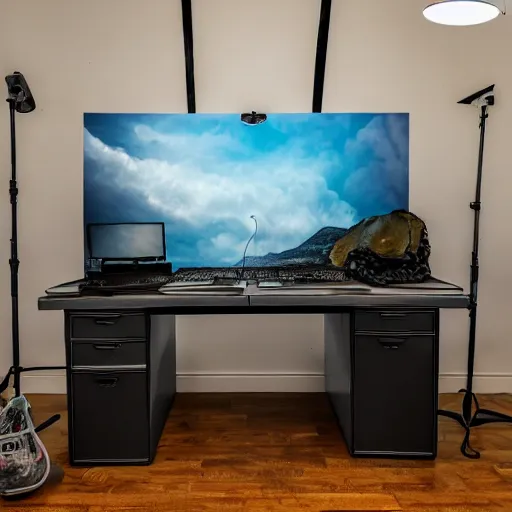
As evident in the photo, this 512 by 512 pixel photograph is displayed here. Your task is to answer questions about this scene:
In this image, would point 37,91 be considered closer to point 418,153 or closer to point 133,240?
point 133,240

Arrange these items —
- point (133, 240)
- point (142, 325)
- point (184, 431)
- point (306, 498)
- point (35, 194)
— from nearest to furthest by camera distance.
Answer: point (306, 498)
point (142, 325)
point (184, 431)
point (133, 240)
point (35, 194)

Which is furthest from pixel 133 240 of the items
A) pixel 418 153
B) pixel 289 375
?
pixel 418 153

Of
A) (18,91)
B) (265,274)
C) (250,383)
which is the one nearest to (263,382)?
(250,383)

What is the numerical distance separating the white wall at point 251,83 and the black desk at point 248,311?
99cm

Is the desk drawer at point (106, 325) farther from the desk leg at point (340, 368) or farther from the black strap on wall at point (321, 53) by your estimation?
the black strap on wall at point (321, 53)

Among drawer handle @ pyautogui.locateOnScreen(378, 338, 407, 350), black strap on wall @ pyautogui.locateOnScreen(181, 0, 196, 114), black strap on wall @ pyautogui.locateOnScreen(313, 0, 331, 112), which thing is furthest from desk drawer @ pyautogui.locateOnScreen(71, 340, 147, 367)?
black strap on wall @ pyautogui.locateOnScreen(313, 0, 331, 112)

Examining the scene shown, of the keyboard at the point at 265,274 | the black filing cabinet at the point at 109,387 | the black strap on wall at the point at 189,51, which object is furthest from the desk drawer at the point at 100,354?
the black strap on wall at the point at 189,51

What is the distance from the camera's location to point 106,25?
122 inches

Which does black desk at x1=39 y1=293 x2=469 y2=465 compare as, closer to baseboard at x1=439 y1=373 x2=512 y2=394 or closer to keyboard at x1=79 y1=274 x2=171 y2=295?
keyboard at x1=79 y1=274 x2=171 y2=295

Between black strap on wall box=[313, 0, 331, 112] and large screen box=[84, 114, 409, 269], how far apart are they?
0.11 meters

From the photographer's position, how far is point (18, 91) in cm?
281

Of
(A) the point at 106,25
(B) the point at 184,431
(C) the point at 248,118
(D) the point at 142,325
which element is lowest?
(B) the point at 184,431

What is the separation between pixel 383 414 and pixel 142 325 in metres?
1.15

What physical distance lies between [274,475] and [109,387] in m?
0.81
